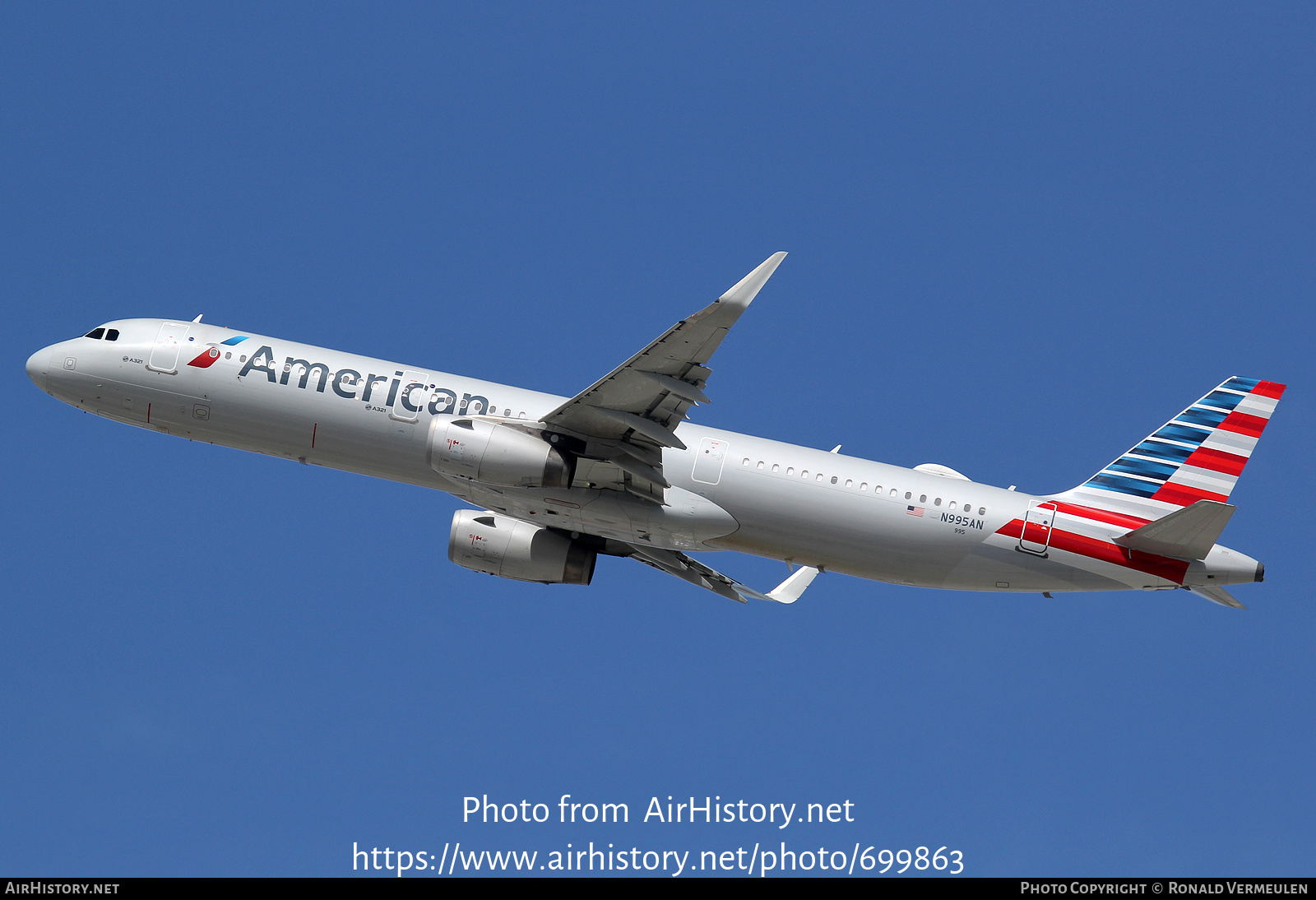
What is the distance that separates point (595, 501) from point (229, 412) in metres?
11.2

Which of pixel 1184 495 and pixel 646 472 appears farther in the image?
pixel 1184 495

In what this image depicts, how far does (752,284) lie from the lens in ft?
91.6

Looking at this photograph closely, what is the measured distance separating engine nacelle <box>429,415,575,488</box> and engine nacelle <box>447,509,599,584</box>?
5000 millimetres

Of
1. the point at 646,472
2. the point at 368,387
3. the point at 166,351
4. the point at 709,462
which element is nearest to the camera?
the point at 646,472

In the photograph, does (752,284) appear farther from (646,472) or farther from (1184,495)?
(1184,495)

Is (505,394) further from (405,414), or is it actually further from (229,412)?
(229,412)

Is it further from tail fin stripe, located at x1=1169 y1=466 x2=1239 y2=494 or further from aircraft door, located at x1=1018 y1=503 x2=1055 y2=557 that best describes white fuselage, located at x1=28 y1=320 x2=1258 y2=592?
tail fin stripe, located at x1=1169 y1=466 x2=1239 y2=494

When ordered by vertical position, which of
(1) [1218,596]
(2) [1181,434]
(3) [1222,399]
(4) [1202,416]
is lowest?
(1) [1218,596]

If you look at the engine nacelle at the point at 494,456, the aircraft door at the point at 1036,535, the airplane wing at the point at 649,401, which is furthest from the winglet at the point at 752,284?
the aircraft door at the point at 1036,535

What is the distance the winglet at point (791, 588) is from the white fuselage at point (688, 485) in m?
4.53

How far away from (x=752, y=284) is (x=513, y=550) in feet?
42.9

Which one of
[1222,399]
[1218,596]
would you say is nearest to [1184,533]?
[1218,596]
